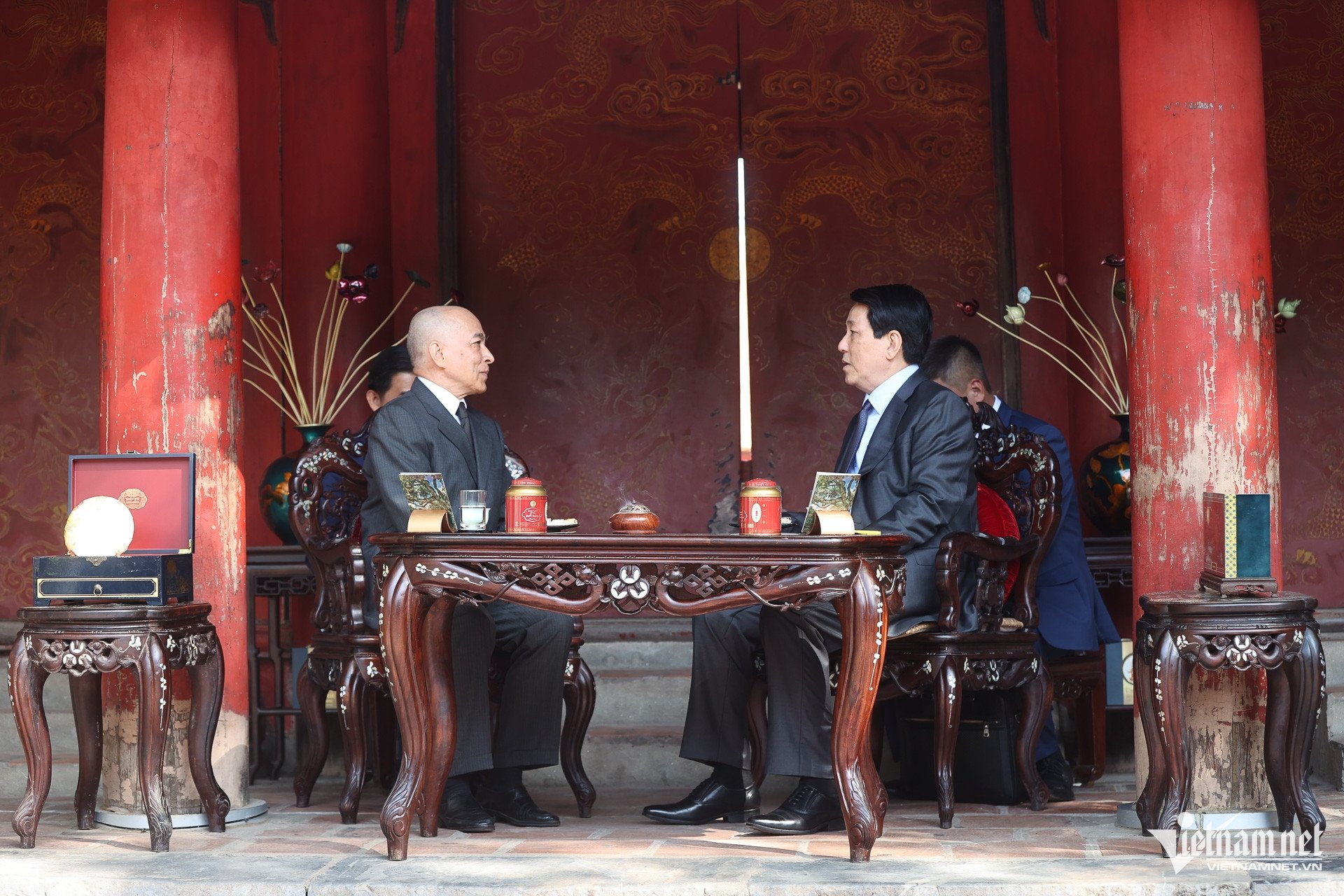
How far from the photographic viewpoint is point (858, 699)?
134 inches

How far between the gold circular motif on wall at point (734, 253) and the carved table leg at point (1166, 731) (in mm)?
3207

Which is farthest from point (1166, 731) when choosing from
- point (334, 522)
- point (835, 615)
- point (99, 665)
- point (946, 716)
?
point (99, 665)

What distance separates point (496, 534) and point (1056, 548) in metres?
2.04

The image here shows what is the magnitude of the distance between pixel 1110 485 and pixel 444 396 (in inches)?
95.7

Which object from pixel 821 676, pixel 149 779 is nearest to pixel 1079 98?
pixel 821 676

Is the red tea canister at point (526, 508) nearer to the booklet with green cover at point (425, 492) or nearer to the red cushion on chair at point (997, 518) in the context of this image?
the booklet with green cover at point (425, 492)

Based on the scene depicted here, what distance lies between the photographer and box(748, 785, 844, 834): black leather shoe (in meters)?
3.79

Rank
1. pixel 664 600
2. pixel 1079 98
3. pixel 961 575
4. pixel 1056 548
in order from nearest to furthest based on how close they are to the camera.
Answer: pixel 664 600 → pixel 961 575 → pixel 1056 548 → pixel 1079 98

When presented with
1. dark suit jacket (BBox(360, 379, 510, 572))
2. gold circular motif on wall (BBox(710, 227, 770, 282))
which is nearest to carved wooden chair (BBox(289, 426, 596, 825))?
dark suit jacket (BBox(360, 379, 510, 572))

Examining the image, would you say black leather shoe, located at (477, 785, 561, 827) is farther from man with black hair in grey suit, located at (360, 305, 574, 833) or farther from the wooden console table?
the wooden console table

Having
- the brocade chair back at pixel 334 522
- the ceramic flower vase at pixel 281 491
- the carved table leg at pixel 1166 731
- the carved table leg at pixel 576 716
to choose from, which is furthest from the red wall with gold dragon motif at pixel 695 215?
the carved table leg at pixel 1166 731

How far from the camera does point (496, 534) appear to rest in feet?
11.2

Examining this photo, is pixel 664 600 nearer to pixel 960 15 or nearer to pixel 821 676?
pixel 821 676

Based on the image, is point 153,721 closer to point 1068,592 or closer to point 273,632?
point 273,632
